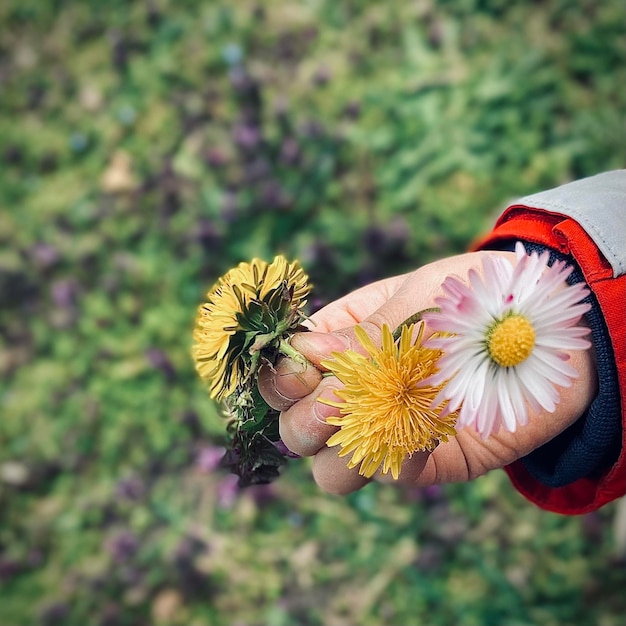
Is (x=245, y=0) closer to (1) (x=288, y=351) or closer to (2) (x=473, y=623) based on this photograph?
(1) (x=288, y=351)

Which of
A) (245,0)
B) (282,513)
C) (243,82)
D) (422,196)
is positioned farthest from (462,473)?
(245,0)

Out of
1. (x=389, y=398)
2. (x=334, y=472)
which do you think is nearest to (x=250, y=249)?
(x=334, y=472)

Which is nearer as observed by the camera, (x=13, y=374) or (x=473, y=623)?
(x=473, y=623)

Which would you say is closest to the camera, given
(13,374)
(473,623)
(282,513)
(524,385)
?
(524,385)

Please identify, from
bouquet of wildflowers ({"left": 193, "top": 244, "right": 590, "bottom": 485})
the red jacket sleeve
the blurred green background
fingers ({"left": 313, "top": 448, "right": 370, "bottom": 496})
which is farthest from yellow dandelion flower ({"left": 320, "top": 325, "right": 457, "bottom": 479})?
the blurred green background

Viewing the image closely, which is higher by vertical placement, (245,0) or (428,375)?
(245,0)

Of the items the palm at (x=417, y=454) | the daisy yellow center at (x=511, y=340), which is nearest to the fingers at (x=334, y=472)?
the palm at (x=417, y=454)

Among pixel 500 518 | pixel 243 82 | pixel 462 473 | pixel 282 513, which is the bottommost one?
pixel 500 518
